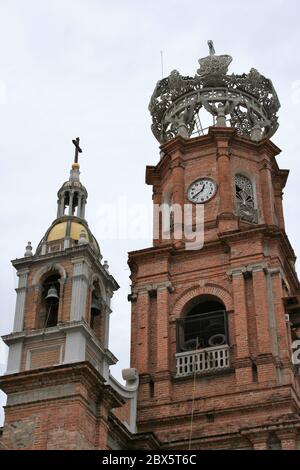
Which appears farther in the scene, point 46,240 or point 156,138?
point 156,138

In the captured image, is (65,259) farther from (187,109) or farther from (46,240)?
(187,109)

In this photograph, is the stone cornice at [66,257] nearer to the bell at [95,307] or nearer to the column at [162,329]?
the bell at [95,307]

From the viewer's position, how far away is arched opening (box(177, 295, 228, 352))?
28188 mm

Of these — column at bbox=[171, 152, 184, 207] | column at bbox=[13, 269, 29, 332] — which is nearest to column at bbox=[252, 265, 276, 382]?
column at bbox=[171, 152, 184, 207]

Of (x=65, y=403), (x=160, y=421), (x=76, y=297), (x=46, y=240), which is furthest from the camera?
(x=160, y=421)

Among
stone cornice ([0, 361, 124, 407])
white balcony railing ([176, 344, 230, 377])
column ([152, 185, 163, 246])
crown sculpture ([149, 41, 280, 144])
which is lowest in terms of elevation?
stone cornice ([0, 361, 124, 407])

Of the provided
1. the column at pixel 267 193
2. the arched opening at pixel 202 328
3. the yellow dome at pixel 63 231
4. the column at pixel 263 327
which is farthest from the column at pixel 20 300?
the column at pixel 267 193

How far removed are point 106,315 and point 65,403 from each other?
151 inches

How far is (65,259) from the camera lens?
23438 mm

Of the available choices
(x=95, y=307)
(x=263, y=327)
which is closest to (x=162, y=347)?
(x=263, y=327)

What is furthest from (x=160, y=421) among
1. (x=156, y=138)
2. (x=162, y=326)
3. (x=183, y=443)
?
(x=156, y=138)

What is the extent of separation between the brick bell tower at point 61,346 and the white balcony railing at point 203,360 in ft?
14.1

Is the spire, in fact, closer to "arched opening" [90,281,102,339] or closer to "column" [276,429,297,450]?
"arched opening" [90,281,102,339]

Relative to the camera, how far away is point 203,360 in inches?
1084
